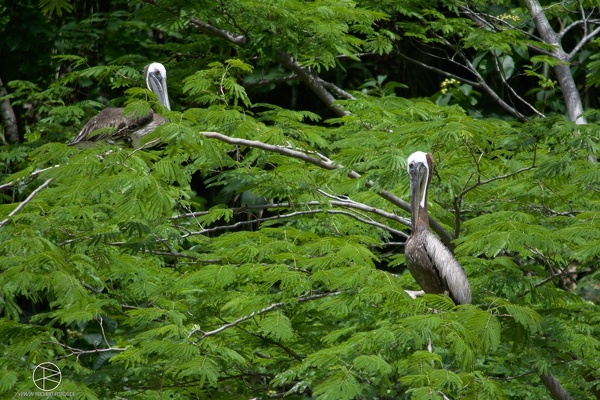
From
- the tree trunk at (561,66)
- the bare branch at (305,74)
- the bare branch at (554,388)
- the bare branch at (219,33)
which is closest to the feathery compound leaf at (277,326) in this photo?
the bare branch at (554,388)

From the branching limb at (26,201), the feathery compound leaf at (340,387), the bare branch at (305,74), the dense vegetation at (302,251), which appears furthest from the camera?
the bare branch at (305,74)

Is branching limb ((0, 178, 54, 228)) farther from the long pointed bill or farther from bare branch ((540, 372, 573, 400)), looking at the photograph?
bare branch ((540, 372, 573, 400))

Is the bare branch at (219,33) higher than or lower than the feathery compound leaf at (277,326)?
higher

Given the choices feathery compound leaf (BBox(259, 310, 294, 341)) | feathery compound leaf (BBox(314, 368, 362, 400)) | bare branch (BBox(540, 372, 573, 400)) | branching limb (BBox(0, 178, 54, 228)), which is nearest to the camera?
feathery compound leaf (BBox(314, 368, 362, 400))

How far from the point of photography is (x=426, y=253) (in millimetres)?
6742

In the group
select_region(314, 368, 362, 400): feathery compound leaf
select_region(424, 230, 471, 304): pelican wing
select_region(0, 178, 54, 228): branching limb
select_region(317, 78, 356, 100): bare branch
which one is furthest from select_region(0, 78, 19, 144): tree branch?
select_region(314, 368, 362, 400): feathery compound leaf

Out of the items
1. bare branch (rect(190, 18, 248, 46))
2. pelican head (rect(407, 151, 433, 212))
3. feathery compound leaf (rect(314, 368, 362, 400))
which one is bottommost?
feathery compound leaf (rect(314, 368, 362, 400))

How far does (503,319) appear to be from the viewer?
19.2 ft

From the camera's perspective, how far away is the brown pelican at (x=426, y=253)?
6414 mm

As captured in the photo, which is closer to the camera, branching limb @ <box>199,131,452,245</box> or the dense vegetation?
the dense vegetation

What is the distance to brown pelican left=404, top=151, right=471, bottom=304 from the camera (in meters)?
6.41

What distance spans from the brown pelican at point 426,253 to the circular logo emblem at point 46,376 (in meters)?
2.72

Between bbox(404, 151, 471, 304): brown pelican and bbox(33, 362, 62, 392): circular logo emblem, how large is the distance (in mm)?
2724

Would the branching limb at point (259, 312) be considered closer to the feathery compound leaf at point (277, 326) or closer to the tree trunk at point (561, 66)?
the feathery compound leaf at point (277, 326)
